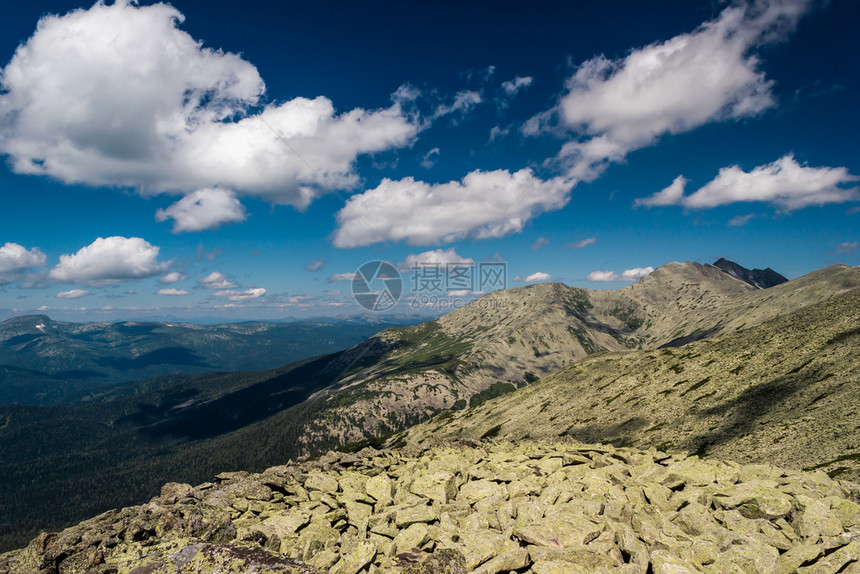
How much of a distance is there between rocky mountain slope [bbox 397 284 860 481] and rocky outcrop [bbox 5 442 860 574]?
21674mm

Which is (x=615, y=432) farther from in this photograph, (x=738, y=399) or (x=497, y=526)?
(x=497, y=526)

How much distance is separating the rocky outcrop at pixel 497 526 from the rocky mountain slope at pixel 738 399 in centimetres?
2167

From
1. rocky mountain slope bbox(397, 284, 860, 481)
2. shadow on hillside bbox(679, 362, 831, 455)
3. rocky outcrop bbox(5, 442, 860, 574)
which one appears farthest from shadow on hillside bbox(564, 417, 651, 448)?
rocky outcrop bbox(5, 442, 860, 574)

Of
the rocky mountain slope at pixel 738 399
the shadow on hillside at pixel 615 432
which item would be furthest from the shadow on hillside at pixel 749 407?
the shadow on hillside at pixel 615 432

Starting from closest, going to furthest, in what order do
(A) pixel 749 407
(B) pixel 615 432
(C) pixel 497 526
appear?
1. (C) pixel 497 526
2. (A) pixel 749 407
3. (B) pixel 615 432

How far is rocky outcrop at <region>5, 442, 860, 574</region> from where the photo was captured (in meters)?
19.2

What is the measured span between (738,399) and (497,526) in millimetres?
67337

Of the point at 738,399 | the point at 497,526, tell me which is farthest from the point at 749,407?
the point at 497,526

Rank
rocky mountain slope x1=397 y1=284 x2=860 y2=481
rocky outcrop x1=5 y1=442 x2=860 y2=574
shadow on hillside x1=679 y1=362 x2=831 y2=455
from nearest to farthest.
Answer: rocky outcrop x1=5 y1=442 x2=860 y2=574, rocky mountain slope x1=397 y1=284 x2=860 y2=481, shadow on hillside x1=679 y1=362 x2=831 y2=455

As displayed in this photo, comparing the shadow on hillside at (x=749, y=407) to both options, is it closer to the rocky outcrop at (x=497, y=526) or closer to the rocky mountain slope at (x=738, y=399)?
the rocky mountain slope at (x=738, y=399)

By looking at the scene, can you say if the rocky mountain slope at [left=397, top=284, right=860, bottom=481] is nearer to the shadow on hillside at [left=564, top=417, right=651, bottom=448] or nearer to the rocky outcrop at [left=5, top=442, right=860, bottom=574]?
the shadow on hillside at [left=564, top=417, right=651, bottom=448]

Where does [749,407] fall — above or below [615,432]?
above

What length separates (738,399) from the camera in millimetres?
66062

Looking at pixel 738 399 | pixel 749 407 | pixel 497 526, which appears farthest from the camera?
pixel 738 399
